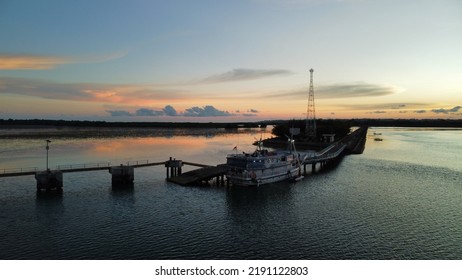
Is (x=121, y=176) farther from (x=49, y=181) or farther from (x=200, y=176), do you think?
(x=200, y=176)

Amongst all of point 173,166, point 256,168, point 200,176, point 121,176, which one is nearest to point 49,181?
point 121,176

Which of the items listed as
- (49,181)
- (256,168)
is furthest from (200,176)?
(49,181)

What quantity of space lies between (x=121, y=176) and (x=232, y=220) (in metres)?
27.2

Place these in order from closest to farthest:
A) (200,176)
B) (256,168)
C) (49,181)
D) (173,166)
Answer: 1. (49,181)
2. (256,168)
3. (200,176)
4. (173,166)

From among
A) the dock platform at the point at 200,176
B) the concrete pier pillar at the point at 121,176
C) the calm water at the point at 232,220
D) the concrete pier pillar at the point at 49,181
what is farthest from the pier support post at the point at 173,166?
the concrete pier pillar at the point at 49,181

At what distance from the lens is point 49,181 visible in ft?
175

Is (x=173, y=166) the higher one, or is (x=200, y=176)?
(x=173, y=166)

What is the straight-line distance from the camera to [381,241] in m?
34.8

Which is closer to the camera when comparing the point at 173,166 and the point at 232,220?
the point at 232,220

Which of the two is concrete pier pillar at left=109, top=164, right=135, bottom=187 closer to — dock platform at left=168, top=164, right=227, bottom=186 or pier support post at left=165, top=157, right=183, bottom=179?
dock platform at left=168, top=164, right=227, bottom=186

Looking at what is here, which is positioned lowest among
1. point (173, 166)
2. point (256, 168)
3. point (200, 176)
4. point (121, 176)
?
point (200, 176)

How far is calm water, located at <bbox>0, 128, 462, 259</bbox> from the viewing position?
31.9 metres

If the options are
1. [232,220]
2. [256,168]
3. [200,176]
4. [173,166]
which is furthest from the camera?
[173,166]

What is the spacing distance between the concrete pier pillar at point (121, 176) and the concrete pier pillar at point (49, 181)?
27.8ft
